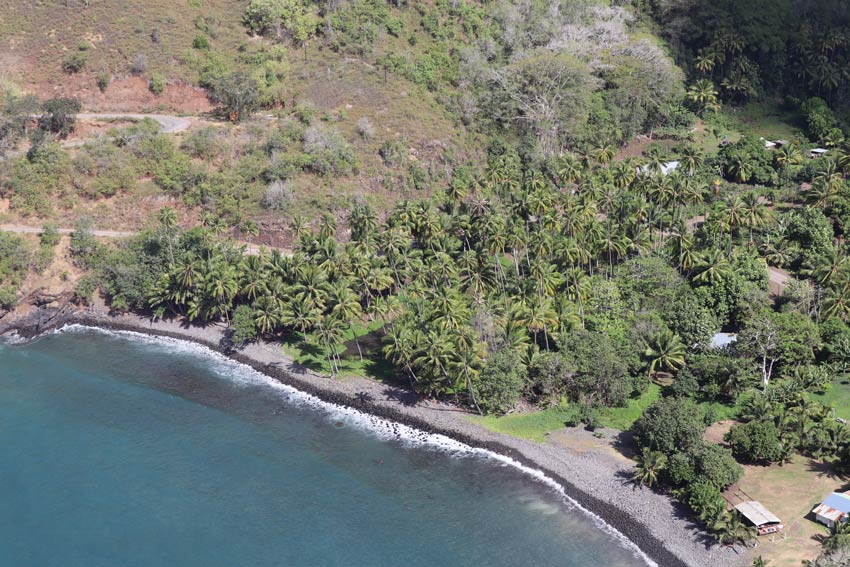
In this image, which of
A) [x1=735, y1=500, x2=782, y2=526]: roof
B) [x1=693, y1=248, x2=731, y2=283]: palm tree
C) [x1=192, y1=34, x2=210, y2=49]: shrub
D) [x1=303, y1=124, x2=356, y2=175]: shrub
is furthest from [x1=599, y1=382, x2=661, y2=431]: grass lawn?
[x1=192, y1=34, x2=210, y2=49]: shrub

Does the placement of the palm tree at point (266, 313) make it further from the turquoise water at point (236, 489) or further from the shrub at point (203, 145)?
the shrub at point (203, 145)

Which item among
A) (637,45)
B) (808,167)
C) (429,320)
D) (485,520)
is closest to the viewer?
(485,520)

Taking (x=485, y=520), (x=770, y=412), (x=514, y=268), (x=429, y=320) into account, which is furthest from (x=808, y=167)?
(x=485, y=520)

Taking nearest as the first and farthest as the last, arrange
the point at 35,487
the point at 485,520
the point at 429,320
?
the point at 485,520 < the point at 35,487 < the point at 429,320

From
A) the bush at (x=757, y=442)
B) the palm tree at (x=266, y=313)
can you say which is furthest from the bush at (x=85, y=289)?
the bush at (x=757, y=442)

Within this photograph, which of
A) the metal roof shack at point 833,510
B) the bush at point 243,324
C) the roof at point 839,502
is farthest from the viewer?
the bush at point 243,324

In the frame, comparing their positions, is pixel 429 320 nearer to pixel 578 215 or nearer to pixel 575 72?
pixel 578 215

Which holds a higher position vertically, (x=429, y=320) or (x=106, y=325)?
(x=429, y=320)

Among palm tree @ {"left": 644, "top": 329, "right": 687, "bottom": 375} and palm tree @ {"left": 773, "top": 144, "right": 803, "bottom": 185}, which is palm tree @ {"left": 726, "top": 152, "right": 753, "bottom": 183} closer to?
palm tree @ {"left": 773, "top": 144, "right": 803, "bottom": 185}
